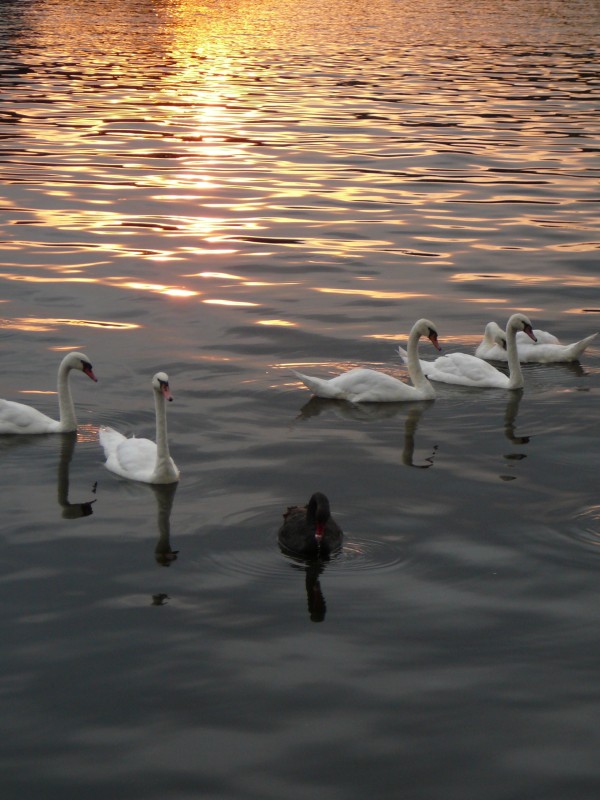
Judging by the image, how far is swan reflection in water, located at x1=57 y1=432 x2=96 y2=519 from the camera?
1308 centimetres

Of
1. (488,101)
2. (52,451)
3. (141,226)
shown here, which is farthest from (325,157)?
(52,451)

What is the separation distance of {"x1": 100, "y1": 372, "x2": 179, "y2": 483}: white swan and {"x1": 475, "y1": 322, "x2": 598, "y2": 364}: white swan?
6055mm

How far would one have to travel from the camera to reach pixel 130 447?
14078mm

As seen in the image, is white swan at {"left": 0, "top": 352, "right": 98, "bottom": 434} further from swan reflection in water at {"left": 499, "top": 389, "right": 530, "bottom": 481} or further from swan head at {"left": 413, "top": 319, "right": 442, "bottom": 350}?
swan reflection in water at {"left": 499, "top": 389, "right": 530, "bottom": 481}

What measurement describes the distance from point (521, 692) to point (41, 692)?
10.8 ft

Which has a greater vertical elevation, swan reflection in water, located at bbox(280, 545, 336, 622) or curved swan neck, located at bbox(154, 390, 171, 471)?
curved swan neck, located at bbox(154, 390, 171, 471)

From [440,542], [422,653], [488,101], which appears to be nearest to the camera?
[422,653]

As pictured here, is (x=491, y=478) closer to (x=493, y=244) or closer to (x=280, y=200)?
(x=493, y=244)

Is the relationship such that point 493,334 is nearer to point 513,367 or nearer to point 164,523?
point 513,367

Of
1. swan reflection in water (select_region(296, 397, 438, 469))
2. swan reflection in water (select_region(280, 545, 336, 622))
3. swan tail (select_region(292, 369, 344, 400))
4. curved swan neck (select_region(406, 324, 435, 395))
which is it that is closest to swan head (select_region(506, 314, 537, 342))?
curved swan neck (select_region(406, 324, 435, 395))

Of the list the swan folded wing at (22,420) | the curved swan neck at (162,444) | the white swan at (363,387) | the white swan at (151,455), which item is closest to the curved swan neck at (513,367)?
the white swan at (363,387)

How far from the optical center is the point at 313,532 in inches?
461

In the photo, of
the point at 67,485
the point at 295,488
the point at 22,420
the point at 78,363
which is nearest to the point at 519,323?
the point at 295,488

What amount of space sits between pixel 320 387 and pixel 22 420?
3636 mm
